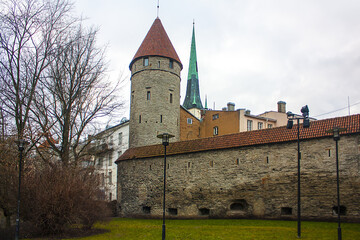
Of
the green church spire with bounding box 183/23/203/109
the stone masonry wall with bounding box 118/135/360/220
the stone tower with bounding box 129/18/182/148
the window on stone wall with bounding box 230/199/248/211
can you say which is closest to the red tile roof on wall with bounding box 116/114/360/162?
the stone masonry wall with bounding box 118/135/360/220

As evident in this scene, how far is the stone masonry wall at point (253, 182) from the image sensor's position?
18.1m

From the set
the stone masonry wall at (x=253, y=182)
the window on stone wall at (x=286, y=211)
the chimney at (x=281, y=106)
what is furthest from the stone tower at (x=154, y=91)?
the chimney at (x=281, y=106)

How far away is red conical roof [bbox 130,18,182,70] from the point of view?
1228 inches

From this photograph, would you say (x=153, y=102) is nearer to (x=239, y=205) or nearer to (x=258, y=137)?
(x=258, y=137)

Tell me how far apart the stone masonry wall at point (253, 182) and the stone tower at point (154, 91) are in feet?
12.3

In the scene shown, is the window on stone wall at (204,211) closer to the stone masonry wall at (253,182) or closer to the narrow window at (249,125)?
the stone masonry wall at (253,182)

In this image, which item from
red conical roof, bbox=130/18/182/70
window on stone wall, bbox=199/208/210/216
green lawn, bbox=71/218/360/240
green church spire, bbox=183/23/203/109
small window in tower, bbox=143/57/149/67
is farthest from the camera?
green church spire, bbox=183/23/203/109

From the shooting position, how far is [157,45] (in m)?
31.5

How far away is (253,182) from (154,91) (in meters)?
12.9

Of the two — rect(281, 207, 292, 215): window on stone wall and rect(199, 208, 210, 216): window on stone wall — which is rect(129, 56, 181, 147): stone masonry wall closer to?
rect(199, 208, 210, 216): window on stone wall

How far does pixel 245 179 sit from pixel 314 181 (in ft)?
12.7

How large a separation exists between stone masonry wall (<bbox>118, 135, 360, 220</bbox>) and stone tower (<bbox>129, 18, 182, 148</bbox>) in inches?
148

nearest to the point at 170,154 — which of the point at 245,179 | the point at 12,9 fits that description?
the point at 245,179

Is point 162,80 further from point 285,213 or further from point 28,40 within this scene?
point 285,213
